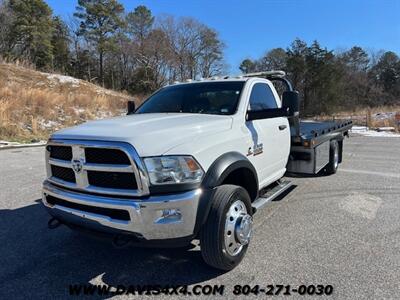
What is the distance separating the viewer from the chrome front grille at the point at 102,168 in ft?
9.80

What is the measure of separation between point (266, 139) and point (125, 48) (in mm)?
52601

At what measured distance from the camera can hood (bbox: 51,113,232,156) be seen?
306 cm

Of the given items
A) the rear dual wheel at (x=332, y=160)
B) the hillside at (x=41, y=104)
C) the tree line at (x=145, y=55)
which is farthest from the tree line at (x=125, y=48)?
the rear dual wheel at (x=332, y=160)

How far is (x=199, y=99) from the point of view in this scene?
4.65 metres

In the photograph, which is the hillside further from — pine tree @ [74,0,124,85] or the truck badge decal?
pine tree @ [74,0,124,85]

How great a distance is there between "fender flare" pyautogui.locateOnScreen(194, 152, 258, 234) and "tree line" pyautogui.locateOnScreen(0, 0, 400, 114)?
125 ft

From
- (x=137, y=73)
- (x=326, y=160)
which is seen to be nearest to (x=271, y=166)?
(x=326, y=160)

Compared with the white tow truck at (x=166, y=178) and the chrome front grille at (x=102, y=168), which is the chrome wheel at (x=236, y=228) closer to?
the white tow truck at (x=166, y=178)

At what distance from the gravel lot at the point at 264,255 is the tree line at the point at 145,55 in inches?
1431

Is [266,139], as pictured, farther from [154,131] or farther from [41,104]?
[41,104]

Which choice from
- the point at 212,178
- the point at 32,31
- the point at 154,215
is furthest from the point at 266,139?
the point at 32,31

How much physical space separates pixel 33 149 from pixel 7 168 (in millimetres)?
4132

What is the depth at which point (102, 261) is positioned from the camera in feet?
12.5

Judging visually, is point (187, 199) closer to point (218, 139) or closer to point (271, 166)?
point (218, 139)
